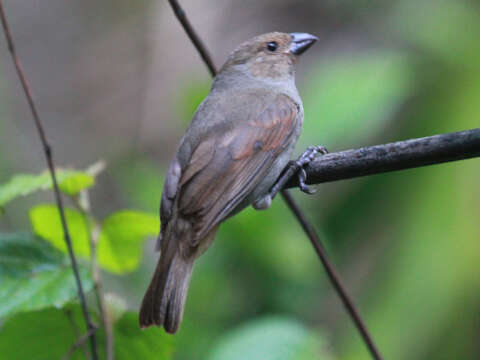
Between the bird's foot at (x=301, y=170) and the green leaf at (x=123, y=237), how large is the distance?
534 millimetres

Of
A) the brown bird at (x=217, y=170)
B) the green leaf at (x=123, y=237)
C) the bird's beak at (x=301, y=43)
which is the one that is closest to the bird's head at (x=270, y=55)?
the bird's beak at (x=301, y=43)

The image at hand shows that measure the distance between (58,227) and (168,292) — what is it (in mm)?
498

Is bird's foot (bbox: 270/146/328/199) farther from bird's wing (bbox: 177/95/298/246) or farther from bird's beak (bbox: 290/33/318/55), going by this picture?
bird's beak (bbox: 290/33/318/55)

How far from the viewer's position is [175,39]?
Answer: 23.5 ft

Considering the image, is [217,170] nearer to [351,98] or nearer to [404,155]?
[404,155]

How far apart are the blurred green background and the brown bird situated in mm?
184

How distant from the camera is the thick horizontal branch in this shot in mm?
1611

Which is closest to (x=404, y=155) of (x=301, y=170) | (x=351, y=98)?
(x=301, y=170)

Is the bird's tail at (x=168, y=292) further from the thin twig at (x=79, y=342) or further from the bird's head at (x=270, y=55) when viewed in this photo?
the bird's head at (x=270, y=55)

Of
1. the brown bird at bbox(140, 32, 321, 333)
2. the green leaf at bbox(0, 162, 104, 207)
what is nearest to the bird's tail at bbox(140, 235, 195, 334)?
the brown bird at bbox(140, 32, 321, 333)

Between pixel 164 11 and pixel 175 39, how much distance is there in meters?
0.35

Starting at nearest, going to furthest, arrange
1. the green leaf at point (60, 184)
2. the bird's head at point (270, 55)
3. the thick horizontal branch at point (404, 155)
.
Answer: the thick horizontal branch at point (404, 155), the green leaf at point (60, 184), the bird's head at point (270, 55)

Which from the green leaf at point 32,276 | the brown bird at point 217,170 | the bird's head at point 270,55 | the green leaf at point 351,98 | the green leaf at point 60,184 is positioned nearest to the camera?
the green leaf at point 32,276

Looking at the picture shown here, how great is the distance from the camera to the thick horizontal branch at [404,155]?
1611mm
